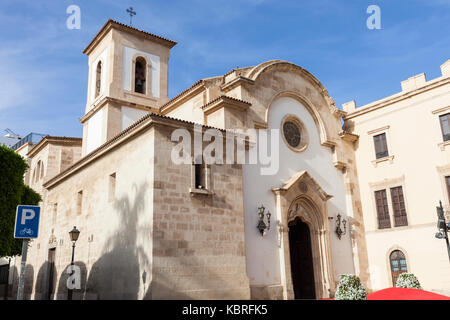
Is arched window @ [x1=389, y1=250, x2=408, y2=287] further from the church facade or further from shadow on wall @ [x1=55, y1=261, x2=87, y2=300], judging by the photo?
shadow on wall @ [x1=55, y1=261, x2=87, y2=300]

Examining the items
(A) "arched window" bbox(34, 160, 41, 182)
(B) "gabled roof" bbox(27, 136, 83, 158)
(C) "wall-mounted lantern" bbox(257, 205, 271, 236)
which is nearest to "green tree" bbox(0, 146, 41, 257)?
(B) "gabled roof" bbox(27, 136, 83, 158)

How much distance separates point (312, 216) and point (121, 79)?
1284cm

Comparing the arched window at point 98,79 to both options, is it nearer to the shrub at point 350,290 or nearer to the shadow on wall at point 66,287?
the shadow on wall at point 66,287

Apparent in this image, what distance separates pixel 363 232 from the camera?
19719 millimetres

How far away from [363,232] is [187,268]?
35.3ft

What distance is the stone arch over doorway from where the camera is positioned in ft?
52.7

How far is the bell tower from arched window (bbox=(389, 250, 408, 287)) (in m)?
14.4

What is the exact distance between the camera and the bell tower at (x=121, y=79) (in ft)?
71.1

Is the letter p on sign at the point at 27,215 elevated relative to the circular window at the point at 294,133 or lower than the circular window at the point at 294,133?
lower

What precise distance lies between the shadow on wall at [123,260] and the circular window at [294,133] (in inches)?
300

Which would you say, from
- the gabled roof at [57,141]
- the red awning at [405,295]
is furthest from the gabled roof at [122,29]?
the red awning at [405,295]

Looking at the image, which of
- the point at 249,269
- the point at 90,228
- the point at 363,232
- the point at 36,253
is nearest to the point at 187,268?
the point at 249,269
